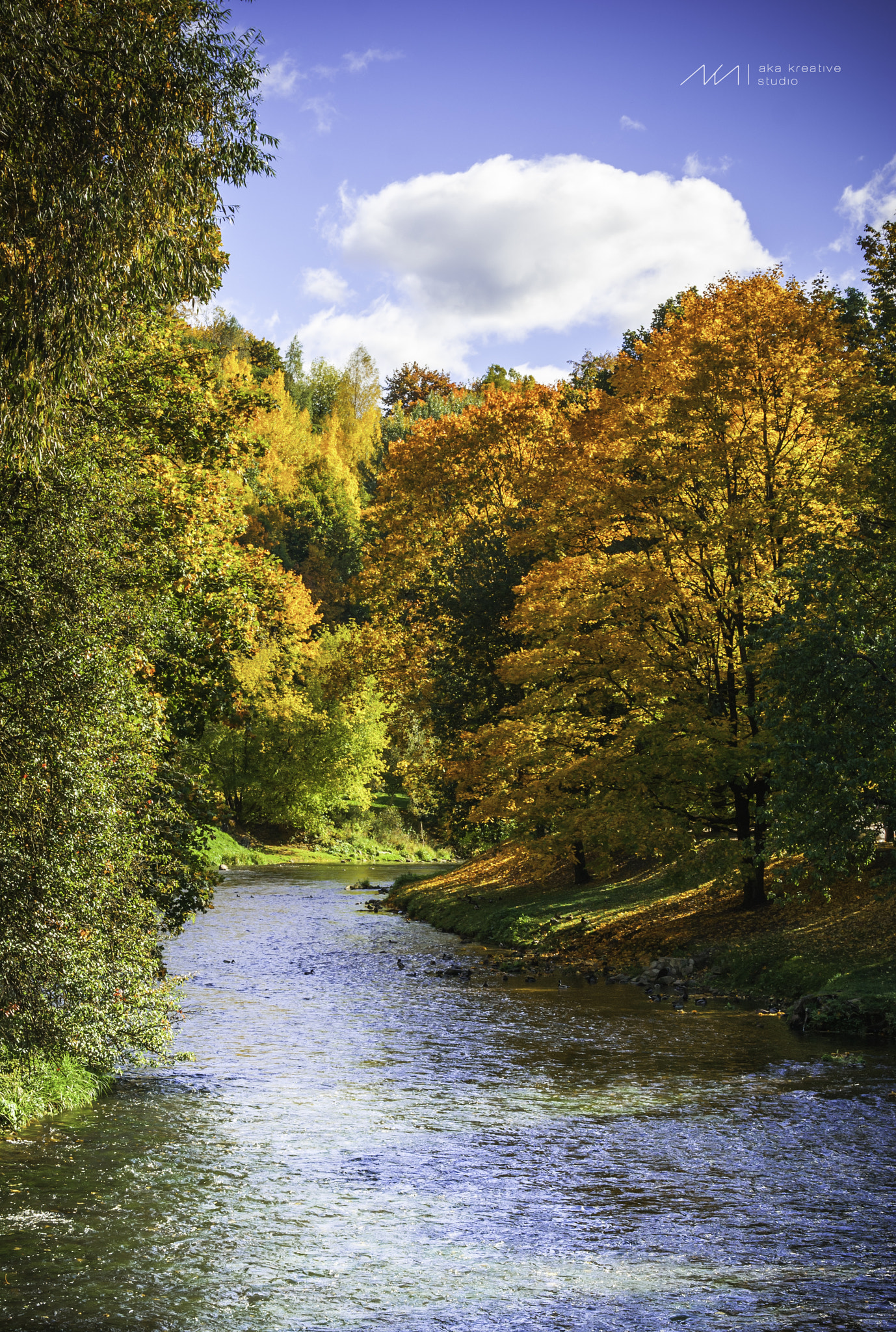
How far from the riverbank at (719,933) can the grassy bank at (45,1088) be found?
41.5 ft

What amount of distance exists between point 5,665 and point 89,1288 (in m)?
6.38

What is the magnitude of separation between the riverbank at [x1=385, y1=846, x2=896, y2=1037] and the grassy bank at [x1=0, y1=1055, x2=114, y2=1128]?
12.6 metres

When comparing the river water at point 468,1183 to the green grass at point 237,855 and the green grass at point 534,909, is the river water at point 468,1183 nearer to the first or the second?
the green grass at point 534,909

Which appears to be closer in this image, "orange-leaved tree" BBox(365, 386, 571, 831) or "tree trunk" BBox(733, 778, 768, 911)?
"tree trunk" BBox(733, 778, 768, 911)

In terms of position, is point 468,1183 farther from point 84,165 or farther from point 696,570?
point 696,570

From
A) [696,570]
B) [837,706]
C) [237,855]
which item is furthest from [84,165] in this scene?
[237,855]

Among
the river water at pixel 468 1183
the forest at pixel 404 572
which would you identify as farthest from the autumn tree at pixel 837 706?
the river water at pixel 468 1183

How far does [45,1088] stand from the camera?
48.3ft

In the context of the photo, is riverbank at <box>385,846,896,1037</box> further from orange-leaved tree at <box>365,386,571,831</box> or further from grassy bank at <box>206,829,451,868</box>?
grassy bank at <box>206,829,451,868</box>

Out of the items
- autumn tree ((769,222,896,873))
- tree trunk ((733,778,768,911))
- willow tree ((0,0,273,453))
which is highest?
willow tree ((0,0,273,453))

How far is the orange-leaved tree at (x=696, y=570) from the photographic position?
25125 mm

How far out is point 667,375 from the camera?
2780 cm

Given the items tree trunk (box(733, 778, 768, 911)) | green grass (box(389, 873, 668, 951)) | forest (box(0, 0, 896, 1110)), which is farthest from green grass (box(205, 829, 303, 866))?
tree trunk (box(733, 778, 768, 911))

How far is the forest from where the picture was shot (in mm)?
11258
